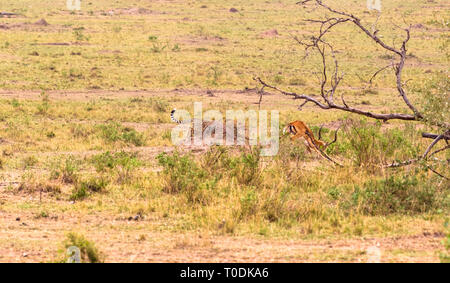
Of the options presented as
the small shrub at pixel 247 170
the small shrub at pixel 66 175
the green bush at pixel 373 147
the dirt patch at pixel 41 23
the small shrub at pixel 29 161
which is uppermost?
the dirt patch at pixel 41 23

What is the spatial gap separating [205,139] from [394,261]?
22.1 feet

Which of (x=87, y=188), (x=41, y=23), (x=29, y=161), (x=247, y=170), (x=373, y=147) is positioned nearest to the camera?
(x=87, y=188)

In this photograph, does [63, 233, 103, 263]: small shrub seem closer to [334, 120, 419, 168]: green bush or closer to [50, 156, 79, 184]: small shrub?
[50, 156, 79, 184]: small shrub

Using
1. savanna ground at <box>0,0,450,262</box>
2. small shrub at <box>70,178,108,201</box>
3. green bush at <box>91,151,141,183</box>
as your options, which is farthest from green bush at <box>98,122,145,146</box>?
small shrub at <box>70,178,108,201</box>

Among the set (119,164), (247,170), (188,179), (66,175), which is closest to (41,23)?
(119,164)

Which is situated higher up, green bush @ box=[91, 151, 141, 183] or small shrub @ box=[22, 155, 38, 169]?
green bush @ box=[91, 151, 141, 183]

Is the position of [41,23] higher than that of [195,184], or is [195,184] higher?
[41,23]

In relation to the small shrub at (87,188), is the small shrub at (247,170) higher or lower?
higher

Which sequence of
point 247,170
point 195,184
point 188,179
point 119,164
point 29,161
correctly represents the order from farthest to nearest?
point 29,161, point 119,164, point 247,170, point 188,179, point 195,184

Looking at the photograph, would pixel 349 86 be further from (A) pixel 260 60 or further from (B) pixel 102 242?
(B) pixel 102 242

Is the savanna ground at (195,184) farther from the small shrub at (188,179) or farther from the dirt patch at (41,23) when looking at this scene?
the dirt patch at (41,23)

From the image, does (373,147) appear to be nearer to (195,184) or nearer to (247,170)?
(247,170)

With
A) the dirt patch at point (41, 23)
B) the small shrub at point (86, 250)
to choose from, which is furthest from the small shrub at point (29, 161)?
the dirt patch at point (41, 23)

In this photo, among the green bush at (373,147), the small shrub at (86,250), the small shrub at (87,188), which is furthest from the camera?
the green bush at (373,147)
